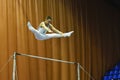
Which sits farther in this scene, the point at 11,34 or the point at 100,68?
the point at 100,68

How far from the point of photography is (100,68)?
12.7 m

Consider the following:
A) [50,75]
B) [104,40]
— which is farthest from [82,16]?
[50,75]

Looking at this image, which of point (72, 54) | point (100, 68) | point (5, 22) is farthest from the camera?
point (100, 68)

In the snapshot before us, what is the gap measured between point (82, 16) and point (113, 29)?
2.28m

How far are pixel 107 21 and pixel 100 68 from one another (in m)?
2.03

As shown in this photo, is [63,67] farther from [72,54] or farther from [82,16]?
[82,16]

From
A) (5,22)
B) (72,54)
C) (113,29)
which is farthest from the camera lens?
(113,29)

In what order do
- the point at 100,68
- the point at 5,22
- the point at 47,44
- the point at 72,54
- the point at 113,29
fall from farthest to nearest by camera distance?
1. the point at 113,29
2. the point at 100,68
3. the point at 72,54
4. the point at 47,44
5. the point at 5,22

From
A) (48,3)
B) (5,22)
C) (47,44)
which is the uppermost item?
(48,3)

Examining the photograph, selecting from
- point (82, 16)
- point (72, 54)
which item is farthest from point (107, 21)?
A: point (72, 54)

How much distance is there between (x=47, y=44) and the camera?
1052 centimetres

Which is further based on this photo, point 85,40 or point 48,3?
point 85,40

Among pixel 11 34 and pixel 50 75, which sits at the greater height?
pixel 11 34

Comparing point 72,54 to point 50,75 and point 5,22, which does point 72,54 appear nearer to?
point 50,75
